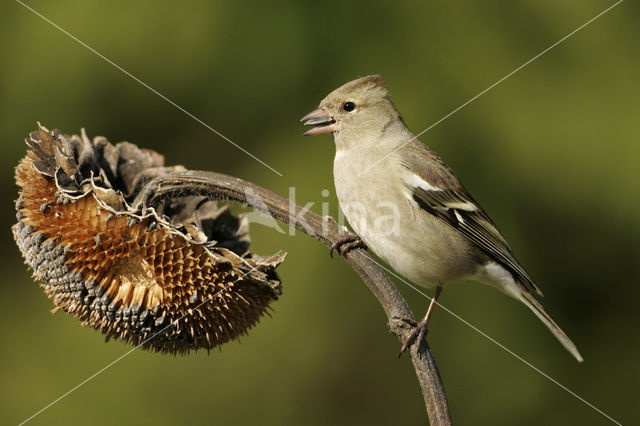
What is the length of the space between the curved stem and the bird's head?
85 cm

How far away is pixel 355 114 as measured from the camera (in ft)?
9.05

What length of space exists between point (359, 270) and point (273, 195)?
34cm

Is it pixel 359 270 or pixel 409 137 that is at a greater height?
pixel 409 137

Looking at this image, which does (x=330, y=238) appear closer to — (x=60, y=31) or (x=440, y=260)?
(x=440, y=260)

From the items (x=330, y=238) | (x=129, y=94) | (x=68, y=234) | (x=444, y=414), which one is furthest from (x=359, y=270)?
(x=129, y=94)

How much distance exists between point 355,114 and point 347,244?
67cm

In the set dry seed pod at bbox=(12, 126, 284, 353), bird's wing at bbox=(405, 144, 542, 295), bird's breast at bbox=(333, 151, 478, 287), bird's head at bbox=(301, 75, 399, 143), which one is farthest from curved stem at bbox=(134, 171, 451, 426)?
bird's head at bbox=(301, 75, 399, 143)

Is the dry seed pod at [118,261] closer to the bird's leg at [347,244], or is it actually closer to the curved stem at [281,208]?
the curved stem at [281,208]

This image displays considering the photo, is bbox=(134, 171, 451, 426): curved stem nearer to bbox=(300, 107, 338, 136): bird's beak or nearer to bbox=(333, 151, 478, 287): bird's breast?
bbox=(333, 151, 478, 287): bird's breast

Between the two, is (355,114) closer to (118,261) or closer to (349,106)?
(349,106)

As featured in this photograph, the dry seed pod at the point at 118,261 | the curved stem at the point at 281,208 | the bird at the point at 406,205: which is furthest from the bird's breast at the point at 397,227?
the dry seed pod at the point at 118,261

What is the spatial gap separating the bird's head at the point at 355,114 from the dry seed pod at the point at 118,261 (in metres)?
0.95

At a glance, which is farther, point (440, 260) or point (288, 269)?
point (288, 269)

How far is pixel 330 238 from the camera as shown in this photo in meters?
2.01
